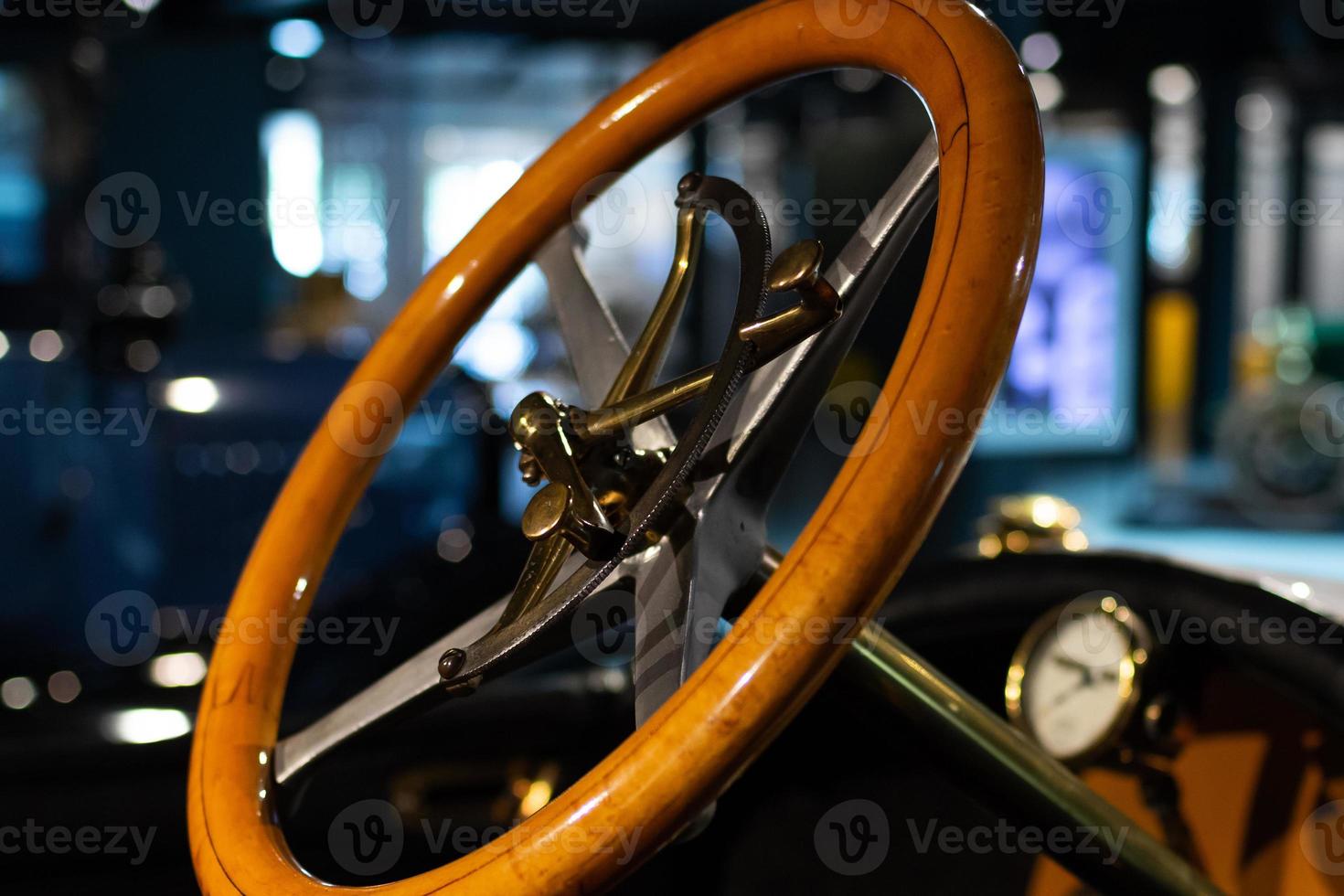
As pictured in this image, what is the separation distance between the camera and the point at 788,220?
7316 mm

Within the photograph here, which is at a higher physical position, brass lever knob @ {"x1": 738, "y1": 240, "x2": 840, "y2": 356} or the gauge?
brass lever knob @ {"x1": 738, "y1": 240, "x2": 840, "y2": 356}

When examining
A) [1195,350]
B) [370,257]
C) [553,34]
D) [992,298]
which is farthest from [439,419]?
[370,257]

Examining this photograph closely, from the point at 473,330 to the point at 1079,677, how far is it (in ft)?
1.88

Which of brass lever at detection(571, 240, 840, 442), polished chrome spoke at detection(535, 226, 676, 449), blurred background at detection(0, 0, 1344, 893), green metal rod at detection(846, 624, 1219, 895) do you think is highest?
blurred background at detection(0, 0, 1344, 893)

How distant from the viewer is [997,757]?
2.36 ft

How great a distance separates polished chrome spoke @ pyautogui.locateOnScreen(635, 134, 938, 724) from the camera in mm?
640

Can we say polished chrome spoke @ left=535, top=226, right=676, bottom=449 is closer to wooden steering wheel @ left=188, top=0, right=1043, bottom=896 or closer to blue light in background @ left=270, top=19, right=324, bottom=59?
wooden steering wheel @ left=188, top=0, right=1043, bottom=896

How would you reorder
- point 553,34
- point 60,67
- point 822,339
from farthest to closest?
point 553,34
point 60,67
point 822,339

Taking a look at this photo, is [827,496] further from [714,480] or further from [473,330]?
[473,330]

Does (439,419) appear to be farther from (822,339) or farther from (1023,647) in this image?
(822,339)

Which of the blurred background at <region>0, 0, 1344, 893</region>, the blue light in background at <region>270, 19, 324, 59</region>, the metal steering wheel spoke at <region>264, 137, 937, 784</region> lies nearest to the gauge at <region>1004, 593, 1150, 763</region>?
the blurred background at <region>0, 0, 1344, 893</region>

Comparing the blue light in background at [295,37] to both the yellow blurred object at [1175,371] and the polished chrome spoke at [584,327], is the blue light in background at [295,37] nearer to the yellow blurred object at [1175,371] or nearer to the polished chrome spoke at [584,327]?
the polished chrome spoke at [584,327]

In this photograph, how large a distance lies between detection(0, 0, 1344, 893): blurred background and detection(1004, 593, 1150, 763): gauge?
0.19 meters

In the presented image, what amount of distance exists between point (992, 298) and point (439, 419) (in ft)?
8.14
